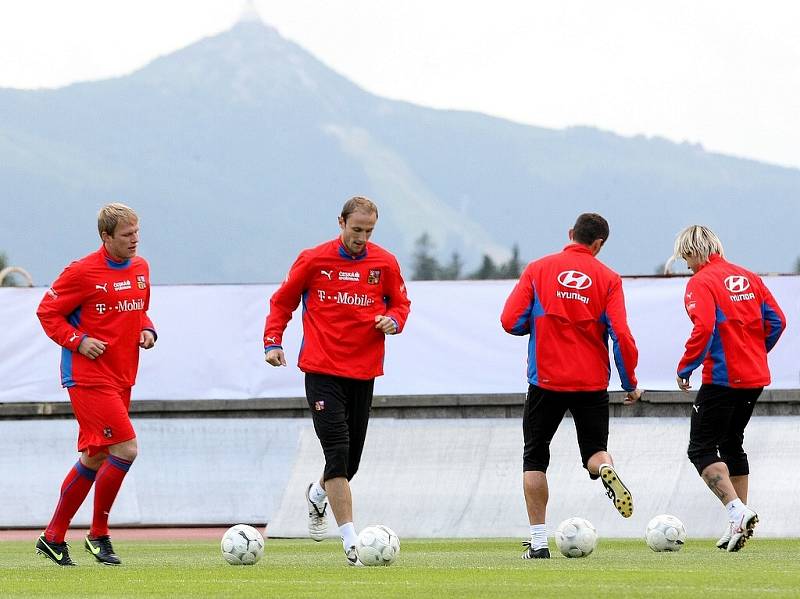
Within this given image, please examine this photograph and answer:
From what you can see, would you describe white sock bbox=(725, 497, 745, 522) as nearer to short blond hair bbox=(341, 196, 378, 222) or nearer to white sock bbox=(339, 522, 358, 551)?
white sock bbox=(339, 522, 358, 551)

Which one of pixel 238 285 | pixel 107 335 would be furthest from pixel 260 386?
pixel 107 335

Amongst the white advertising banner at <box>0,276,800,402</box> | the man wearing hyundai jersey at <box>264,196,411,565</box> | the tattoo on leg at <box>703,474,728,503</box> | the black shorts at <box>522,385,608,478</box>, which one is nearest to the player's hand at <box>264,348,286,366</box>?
the man wearing hyundai jersey at <box>264,196,411,565</box>

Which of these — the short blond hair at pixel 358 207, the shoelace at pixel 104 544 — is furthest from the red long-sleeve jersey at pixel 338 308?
the shoelace at pixel 104 544

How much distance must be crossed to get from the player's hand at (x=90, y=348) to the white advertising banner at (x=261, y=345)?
21.6ft

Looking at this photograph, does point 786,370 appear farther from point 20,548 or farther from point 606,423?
point 20,548

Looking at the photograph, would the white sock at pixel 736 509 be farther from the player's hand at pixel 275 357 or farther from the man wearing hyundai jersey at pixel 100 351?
the man wearing hyundai jersey at pixel 100 351

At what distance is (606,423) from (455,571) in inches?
69.3

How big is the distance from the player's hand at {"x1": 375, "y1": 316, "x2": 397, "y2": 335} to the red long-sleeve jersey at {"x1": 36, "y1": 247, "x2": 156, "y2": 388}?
63.5 inches

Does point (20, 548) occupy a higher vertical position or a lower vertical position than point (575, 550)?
lower

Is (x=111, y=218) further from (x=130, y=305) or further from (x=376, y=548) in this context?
(x=376, y=548)

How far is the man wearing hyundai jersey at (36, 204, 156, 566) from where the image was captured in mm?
9695

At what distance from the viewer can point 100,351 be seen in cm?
966

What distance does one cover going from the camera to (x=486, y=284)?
53.6 ft

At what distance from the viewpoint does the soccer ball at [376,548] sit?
344 inches
